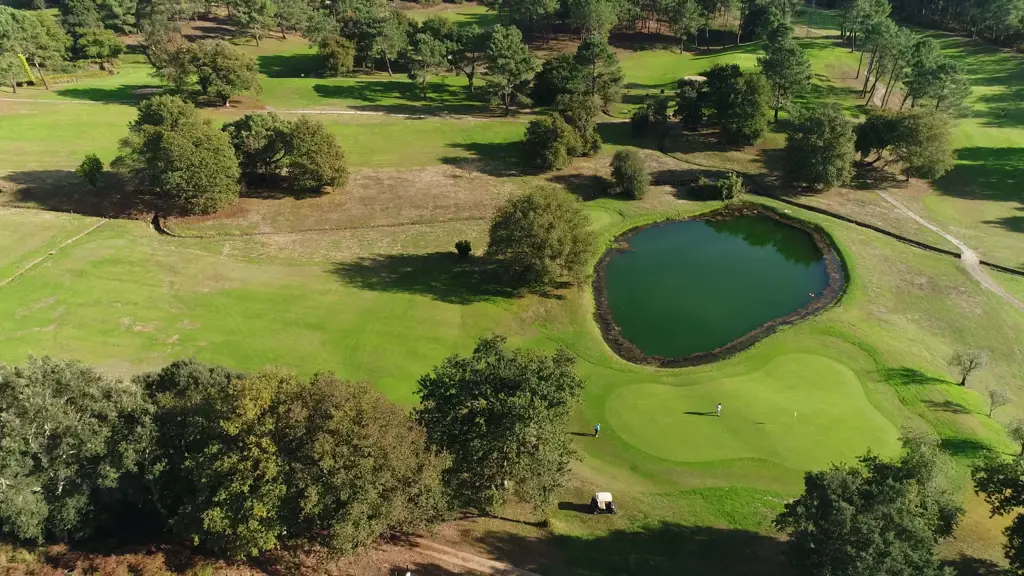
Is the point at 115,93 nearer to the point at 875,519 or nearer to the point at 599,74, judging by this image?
the point at 599,74

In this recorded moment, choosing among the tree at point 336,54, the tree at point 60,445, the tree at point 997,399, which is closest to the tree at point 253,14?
the tree at point 336,54

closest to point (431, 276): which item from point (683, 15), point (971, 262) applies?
point (971, 262)

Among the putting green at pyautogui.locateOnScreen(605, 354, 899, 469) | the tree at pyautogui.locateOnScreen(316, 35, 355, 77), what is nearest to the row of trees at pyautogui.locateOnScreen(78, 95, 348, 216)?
the tree at pyautogui.locateOnScreen(316, 35, 355, 77)

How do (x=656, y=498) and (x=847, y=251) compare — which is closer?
(x=656, y=498)

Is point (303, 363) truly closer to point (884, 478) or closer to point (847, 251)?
point (884, 478)

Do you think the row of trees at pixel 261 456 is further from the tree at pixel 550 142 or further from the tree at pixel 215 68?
the tree at pixel 215 68

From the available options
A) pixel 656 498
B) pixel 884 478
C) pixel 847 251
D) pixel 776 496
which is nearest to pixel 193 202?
pixel 656 498

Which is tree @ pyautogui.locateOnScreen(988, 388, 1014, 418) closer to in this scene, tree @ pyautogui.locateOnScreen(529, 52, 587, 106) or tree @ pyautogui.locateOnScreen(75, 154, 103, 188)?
→ tree @ pyautogui.locateOnScreen(529, 52, 587, 106)
